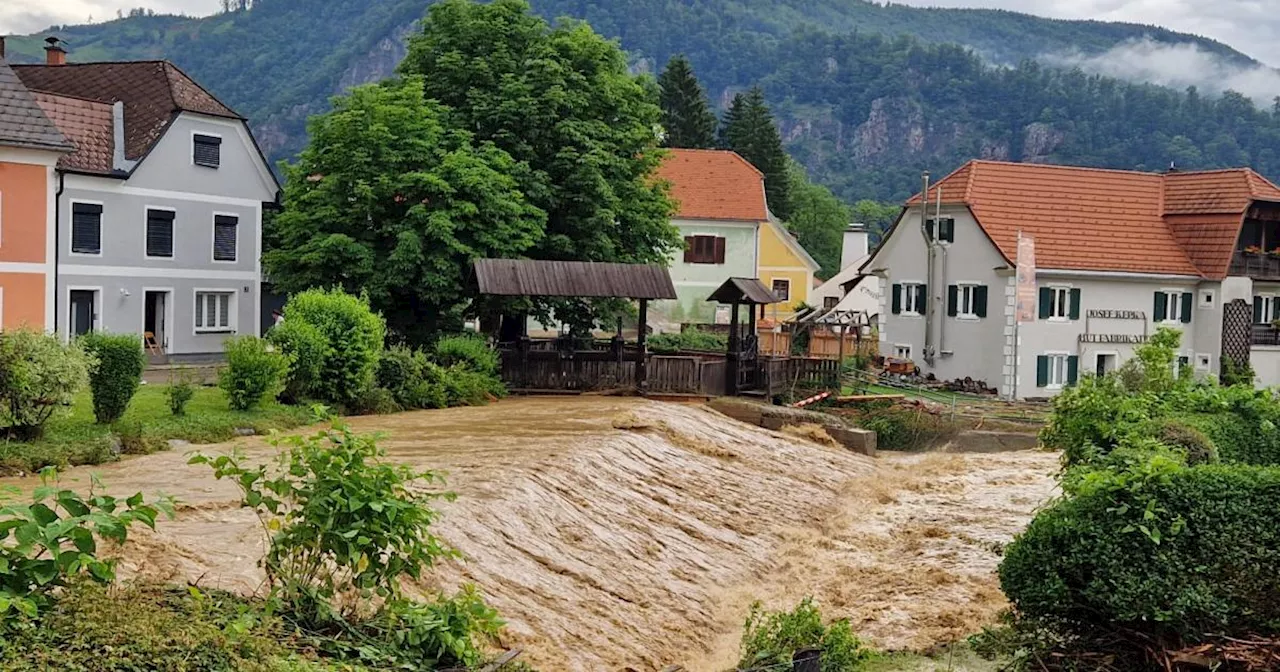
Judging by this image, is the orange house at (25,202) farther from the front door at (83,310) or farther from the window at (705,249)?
the window at (705,249)

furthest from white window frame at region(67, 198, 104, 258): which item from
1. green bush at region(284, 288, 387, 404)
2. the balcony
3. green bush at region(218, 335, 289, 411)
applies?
the balcony

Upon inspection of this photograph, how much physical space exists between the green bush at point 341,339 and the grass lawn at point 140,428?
4.93 feet

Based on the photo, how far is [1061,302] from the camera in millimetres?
47719

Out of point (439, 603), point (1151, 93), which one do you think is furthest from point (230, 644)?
point (1151, 93)

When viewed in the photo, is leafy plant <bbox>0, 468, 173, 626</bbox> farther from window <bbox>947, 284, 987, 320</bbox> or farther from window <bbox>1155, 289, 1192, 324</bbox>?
window <bbox>1155, 289, 1192, 324</bbox>

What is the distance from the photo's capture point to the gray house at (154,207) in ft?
133

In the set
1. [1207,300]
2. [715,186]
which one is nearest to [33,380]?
[1207,300]

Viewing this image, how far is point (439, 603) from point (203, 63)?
195 m

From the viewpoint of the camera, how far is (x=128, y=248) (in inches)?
1644

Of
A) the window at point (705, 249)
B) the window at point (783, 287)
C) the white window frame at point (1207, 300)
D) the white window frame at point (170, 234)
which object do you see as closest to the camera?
the white window frame at point (170, 234)

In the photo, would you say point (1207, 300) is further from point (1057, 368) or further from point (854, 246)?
point (854, 246)

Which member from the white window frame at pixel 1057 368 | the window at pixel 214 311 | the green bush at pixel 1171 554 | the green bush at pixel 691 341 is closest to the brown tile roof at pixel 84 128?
the window at pixel 214 311

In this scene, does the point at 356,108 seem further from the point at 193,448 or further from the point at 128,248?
the point at 193,448

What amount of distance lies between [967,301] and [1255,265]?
11.1 m
